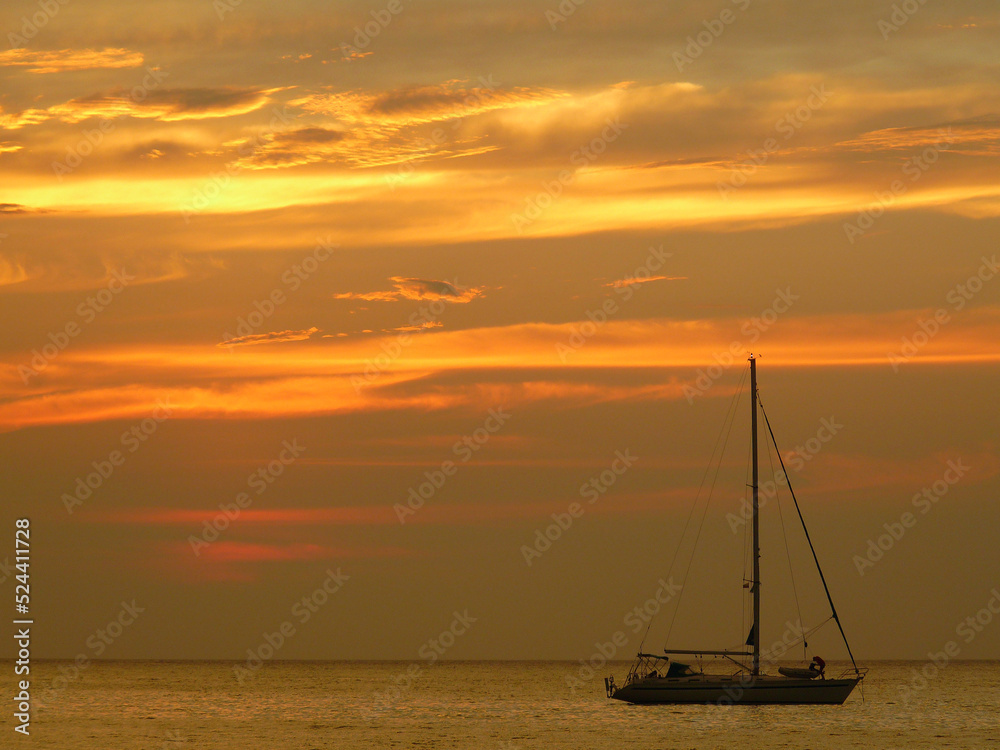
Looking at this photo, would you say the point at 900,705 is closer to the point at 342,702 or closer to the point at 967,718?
the point at 967,718

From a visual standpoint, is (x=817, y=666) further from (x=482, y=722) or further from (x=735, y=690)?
(x=482, y=722)

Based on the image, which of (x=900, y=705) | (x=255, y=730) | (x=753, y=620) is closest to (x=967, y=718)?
(x=900, y=705)

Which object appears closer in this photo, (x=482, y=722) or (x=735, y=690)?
(x=735, y=690)

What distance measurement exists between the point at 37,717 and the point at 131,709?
45.4 ft

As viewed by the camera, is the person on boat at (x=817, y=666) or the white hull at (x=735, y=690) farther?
the person on boat at (x=817, y=666)

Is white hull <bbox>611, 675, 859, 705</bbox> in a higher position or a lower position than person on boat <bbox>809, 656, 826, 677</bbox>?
lower

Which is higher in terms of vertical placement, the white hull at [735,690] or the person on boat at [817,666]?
the person on boat at [817,666]

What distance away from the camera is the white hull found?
7625 centimetres

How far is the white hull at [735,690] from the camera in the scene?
250 ft

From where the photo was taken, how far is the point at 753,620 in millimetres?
74250

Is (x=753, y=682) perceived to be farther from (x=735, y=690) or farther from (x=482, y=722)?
(x=482, y=722)

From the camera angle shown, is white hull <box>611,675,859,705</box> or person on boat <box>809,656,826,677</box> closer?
white hull <box>611,675,859,705</box>

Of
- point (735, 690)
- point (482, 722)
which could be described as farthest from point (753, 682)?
point (482, 722)

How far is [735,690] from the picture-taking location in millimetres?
76438
